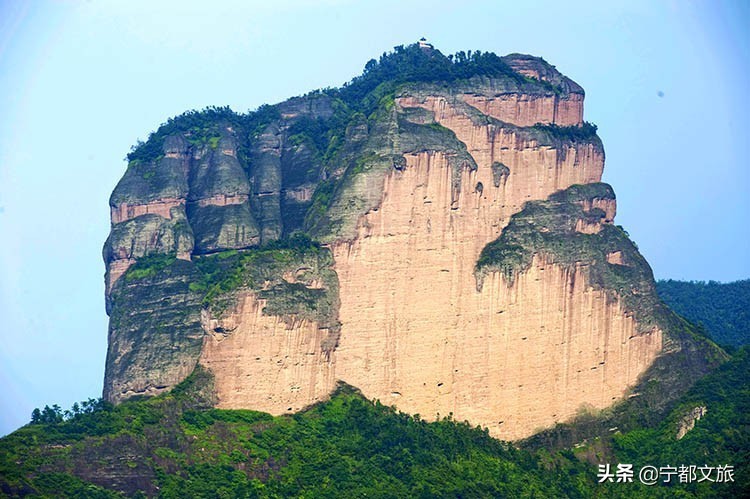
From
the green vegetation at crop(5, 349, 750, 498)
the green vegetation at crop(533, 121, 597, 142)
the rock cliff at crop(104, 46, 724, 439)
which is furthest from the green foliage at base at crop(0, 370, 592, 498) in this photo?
the green vegetation at crop(533, 121, 597, 142)

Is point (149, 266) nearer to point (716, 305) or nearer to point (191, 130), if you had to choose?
point (191, 130)

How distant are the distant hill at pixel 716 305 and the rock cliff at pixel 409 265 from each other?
38.5ft

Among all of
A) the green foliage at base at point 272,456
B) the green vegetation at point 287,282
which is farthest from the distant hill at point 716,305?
the green vegetation at point 287,282

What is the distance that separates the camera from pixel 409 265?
2542 inches

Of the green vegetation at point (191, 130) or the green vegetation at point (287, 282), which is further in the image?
the green vegetation at point (191, 130)

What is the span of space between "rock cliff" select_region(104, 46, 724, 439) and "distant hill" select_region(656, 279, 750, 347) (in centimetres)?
1172

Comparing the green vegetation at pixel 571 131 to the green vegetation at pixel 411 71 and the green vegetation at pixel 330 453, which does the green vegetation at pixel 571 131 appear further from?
the green vegetation at pixel 330 453

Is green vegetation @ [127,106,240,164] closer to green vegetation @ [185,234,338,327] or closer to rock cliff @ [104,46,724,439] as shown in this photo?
rock cliff @ [104,46,724,439]

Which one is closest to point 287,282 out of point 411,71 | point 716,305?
point 411,71

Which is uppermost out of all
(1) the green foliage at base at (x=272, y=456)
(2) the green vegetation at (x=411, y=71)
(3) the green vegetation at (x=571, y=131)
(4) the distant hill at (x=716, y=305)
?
(2) the green vegetation at (x=411, y=71)

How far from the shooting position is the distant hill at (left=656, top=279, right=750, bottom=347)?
263 ft

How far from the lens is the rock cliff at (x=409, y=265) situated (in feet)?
208

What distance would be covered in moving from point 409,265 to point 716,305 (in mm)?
22550

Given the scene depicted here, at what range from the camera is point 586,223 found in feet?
222
